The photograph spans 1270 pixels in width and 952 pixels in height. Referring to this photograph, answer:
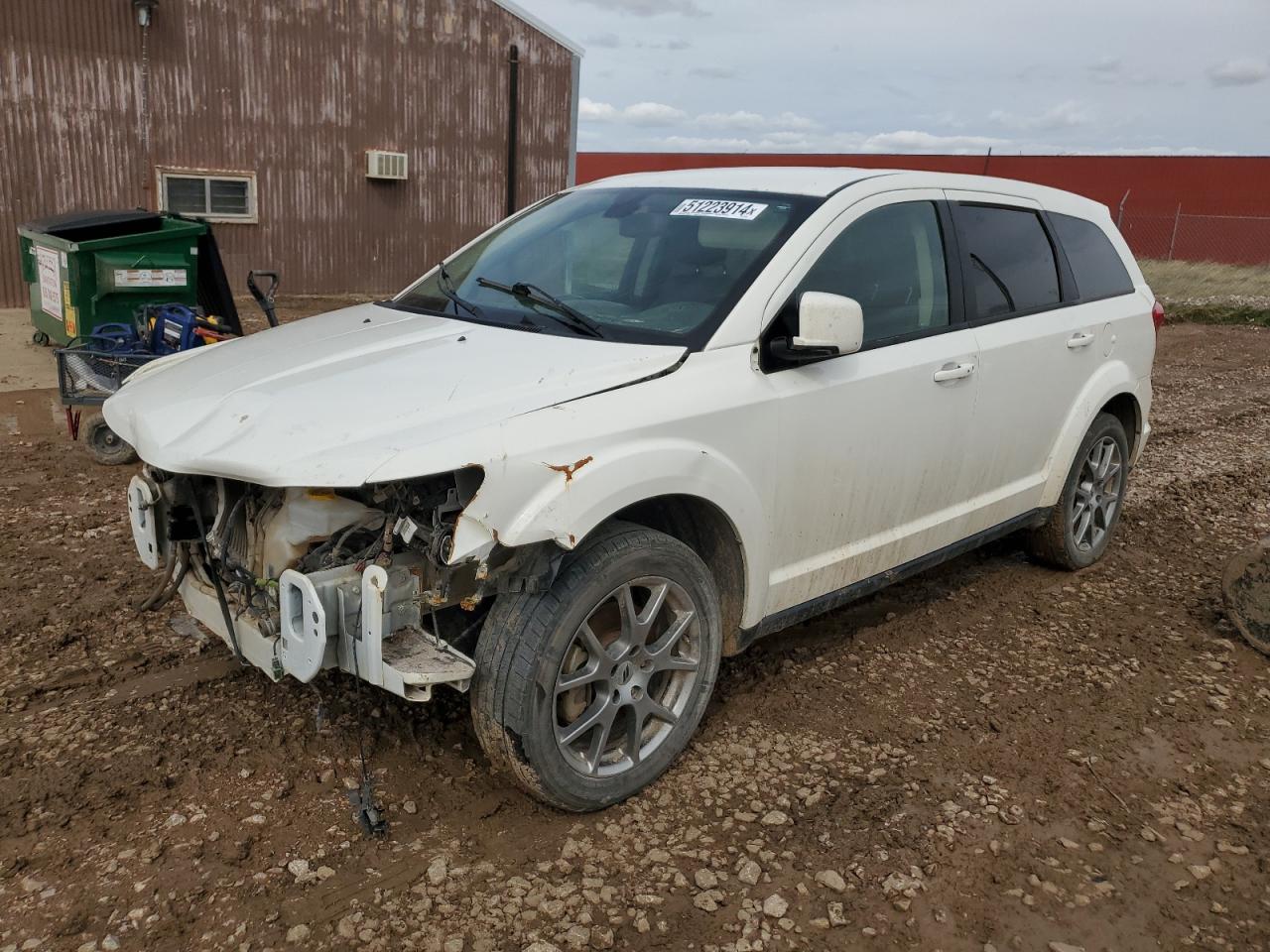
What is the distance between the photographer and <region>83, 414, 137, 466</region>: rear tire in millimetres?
6520

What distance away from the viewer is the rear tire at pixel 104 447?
652cm

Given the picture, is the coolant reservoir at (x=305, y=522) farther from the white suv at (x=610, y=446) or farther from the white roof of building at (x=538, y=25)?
the white roof of building at (x=538, y=25)

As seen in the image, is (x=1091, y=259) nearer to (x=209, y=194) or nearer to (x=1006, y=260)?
(x=1006, y=260)

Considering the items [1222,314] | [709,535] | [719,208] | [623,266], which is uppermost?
[719,208]

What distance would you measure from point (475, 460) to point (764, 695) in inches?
71.0

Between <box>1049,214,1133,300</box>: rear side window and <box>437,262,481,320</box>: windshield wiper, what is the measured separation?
2811 millimetres

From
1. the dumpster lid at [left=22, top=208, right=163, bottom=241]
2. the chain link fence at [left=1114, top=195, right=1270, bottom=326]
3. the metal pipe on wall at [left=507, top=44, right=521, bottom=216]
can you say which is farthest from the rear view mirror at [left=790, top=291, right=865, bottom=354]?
the chain link fence at [left=1114, top=195, right=1270, bottom=326]

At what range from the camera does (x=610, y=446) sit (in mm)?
2904

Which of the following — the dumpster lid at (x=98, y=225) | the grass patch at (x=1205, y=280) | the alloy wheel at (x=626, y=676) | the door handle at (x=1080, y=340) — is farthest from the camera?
the grass patch at (x=1205, y=280)

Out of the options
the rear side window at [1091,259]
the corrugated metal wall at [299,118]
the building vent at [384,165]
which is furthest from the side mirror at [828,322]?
the building vent at [384,165]

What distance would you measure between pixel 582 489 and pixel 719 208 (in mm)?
1500

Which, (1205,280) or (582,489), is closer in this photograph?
(582,489)

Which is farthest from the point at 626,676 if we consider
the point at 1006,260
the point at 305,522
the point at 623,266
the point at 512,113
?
the point at 512,113

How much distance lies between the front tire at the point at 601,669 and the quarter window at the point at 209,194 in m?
13.2
